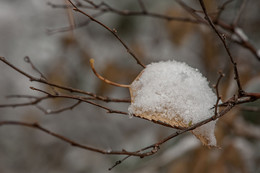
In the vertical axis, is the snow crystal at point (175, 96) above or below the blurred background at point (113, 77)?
below

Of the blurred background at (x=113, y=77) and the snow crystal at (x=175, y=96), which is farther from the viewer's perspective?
the blurred background at (x=113, y=77)

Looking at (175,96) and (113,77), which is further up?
(113,77)

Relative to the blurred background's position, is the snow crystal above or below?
below

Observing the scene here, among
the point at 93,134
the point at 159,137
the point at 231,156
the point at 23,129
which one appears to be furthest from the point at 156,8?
the point at 23,129

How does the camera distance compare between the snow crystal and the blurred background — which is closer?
the snow crystal

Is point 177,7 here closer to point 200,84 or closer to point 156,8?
point 156,8
